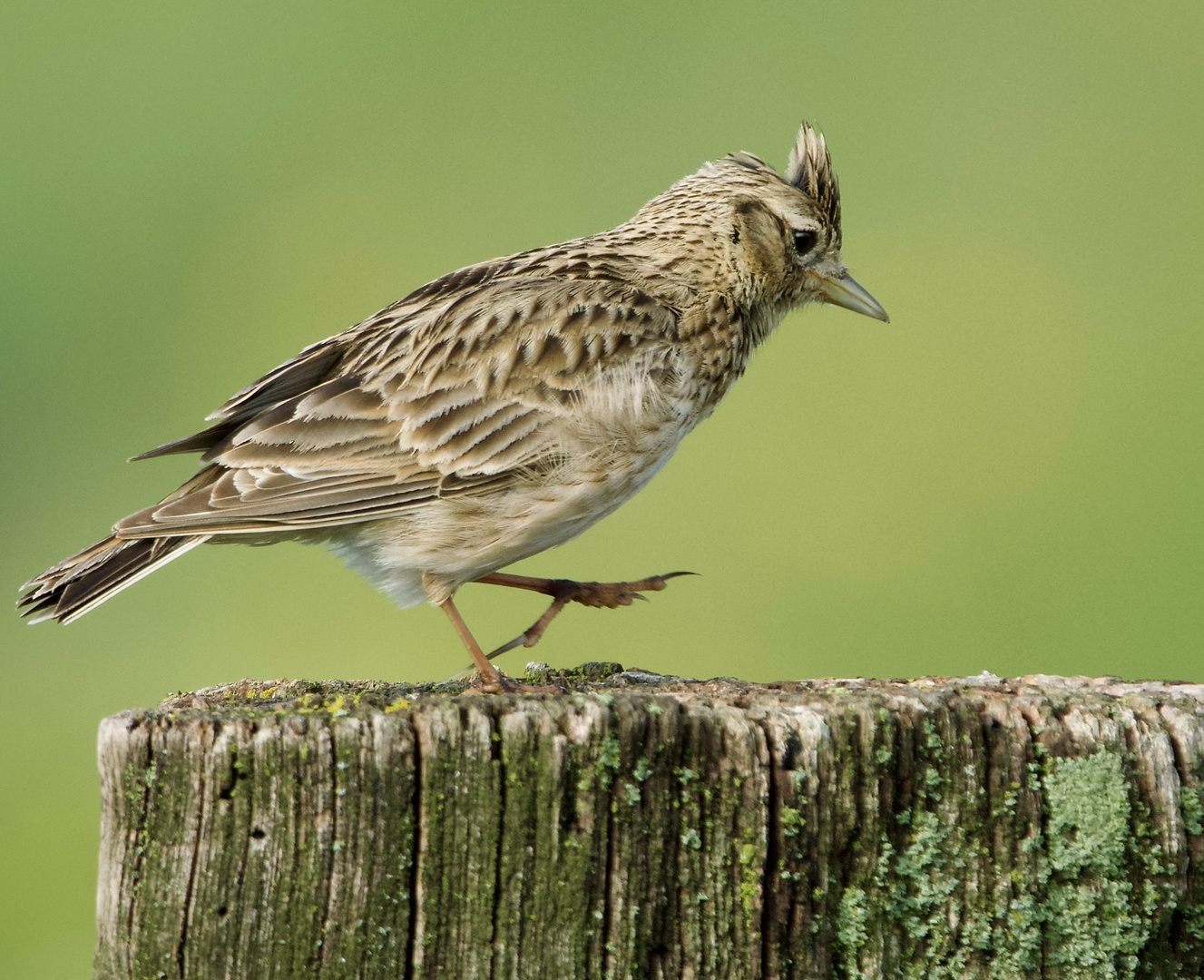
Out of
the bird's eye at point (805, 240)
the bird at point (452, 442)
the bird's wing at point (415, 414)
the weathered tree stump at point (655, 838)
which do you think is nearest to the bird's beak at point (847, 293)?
the bird's eye at point (805, 240)

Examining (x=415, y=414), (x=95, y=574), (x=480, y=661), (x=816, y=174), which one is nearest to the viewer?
(x=480, y=661)

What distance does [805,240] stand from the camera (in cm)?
758

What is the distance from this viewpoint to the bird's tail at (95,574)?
6.07 metres

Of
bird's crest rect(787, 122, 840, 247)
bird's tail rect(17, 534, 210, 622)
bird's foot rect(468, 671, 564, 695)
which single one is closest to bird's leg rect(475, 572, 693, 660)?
bird's foot rect(468, 671, 564, 695)

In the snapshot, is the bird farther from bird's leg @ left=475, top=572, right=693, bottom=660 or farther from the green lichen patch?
the green lichen patch

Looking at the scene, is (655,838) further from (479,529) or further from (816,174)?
(816,174)

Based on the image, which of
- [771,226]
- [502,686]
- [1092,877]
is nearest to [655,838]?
[1092,877]

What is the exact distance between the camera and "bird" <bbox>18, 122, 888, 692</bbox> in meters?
6.18

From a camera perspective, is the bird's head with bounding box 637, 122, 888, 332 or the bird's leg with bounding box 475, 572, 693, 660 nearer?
the bird's leg with bounding box 475, 572, 693, 660

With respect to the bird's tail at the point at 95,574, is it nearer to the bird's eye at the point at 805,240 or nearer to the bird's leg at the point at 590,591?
the bird's leg at the point at 590,591

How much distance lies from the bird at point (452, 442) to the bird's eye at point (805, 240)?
0.85m

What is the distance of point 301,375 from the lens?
669 centimetres

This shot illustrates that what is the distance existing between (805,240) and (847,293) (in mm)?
373

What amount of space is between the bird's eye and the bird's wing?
116 cm
